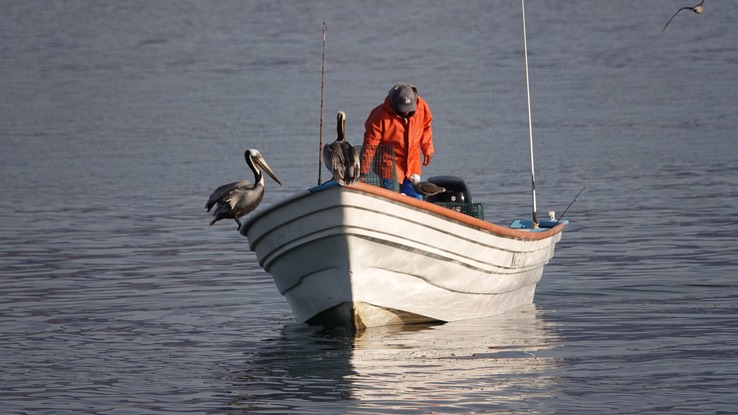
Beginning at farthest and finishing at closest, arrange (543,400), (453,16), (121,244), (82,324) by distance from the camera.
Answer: (453,16)
(121,244)
(82,324)
(543,400)

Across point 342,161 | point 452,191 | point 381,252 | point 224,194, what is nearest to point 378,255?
point 381,252

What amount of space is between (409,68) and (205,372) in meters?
34.7

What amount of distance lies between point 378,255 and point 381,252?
0.14 feet

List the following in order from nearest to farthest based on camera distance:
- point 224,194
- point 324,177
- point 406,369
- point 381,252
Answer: point 406,369
point 381,252
point 224,194
point 324,177

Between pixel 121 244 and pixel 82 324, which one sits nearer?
pixel 82 324

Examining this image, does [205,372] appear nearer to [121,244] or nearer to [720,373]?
[720,373]

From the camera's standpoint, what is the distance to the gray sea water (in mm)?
12953

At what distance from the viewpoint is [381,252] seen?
→ 14398mm

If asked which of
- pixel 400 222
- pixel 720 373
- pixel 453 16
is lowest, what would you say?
pixel 720 373

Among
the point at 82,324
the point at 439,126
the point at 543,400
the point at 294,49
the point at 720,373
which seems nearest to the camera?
the point at 543,400

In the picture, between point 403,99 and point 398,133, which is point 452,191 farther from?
point 403,99

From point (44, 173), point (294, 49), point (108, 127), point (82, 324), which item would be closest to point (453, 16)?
point (294, 49)

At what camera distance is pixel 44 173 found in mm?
28984

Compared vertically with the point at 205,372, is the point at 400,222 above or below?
above
